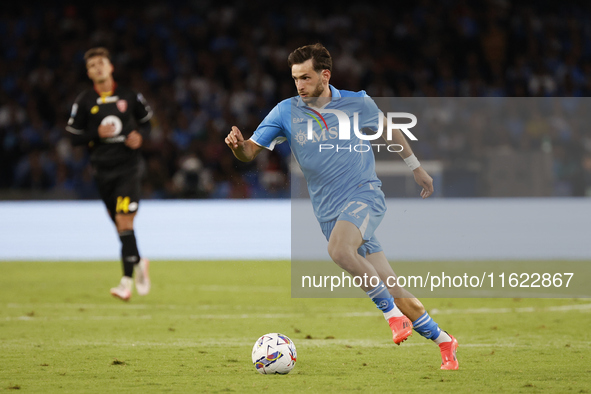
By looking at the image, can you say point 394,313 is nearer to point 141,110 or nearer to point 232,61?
point 141,110

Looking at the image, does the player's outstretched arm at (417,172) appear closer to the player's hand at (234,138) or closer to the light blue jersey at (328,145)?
the light blue jersey at (328,145)

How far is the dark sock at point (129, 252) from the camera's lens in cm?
852

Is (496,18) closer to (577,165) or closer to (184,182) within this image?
(577,165)

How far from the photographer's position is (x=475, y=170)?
10.9 meters

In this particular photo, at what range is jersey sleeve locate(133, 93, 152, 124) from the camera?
28.9 ft

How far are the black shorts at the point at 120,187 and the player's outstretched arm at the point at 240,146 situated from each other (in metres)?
3.61

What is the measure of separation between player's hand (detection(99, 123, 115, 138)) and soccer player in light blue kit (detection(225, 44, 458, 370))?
363cm

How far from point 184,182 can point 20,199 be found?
9.03 ft

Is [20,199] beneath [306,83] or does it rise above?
beneath

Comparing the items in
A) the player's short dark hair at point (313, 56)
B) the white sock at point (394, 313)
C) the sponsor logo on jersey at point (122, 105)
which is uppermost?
the player's short dark hair at point (313, 56)

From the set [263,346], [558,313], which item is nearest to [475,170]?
[558,313]

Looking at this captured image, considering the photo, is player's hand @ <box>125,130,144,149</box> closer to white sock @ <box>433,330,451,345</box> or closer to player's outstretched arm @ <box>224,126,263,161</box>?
player's outstretched arm @ <box>224,126,263,161</box>

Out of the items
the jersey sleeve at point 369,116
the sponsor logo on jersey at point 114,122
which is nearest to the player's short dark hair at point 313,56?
the jersey sleeve at point 369,116

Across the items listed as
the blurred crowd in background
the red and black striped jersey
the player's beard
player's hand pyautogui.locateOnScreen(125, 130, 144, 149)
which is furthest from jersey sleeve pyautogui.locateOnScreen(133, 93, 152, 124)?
the blurred crowd in background
